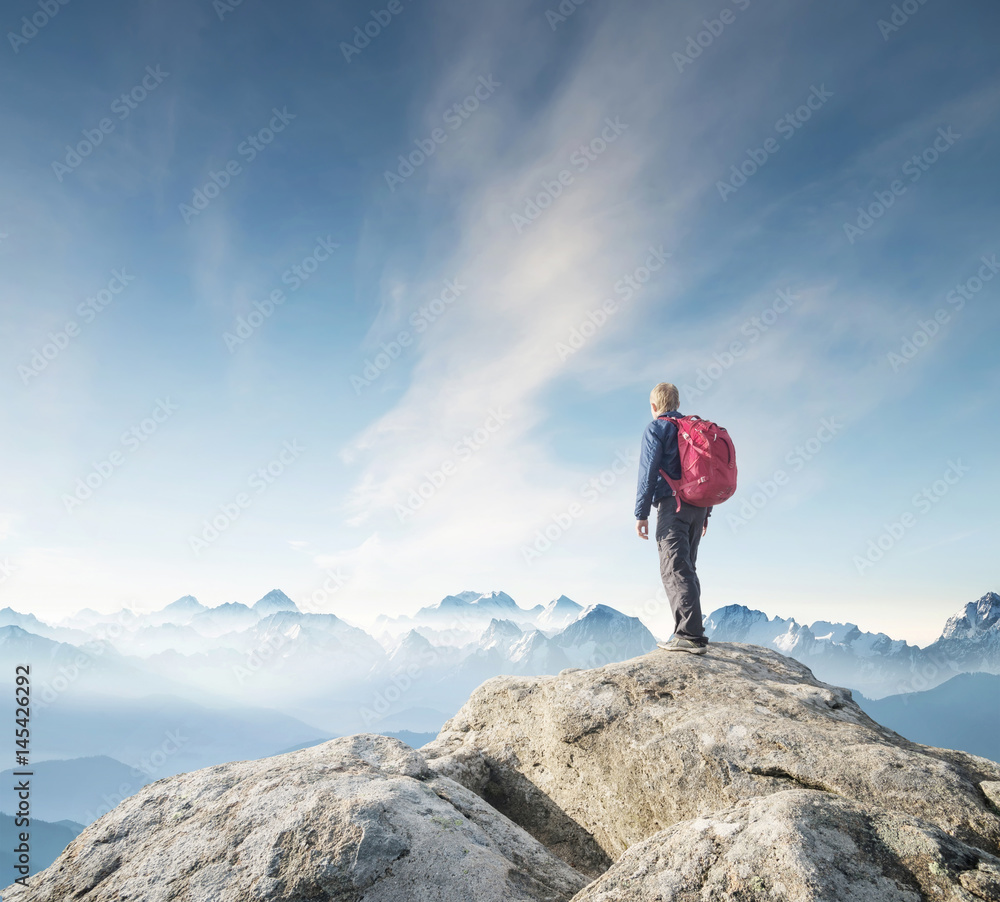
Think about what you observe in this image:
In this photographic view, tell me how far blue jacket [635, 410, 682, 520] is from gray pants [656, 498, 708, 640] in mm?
312

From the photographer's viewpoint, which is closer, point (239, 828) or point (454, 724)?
point (239, 828)

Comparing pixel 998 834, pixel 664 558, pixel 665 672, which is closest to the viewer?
pixel 998 834

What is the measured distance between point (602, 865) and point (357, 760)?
330cm

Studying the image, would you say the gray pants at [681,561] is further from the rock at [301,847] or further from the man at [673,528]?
the rock at [301,847]

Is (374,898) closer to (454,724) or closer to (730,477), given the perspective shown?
(454,724)

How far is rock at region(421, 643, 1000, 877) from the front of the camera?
17.8ft

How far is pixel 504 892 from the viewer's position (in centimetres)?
449

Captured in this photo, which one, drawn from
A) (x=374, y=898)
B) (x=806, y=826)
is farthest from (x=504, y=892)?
(x=806, y=826)

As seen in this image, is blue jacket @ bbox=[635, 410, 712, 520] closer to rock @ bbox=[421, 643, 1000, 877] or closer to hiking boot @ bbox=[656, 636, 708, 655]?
hiking boot @ bbox=[656, 636, 708, 655]

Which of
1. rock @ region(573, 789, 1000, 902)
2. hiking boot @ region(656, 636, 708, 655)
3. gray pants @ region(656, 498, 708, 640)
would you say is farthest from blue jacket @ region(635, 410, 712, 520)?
rock @ region(573, 789, 1000, 902)

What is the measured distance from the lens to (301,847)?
15.2 ft

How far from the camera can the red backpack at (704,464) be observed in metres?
9.55

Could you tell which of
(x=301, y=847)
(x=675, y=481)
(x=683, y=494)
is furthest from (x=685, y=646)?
(x=301, y=847)

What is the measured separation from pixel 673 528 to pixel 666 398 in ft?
8.37
